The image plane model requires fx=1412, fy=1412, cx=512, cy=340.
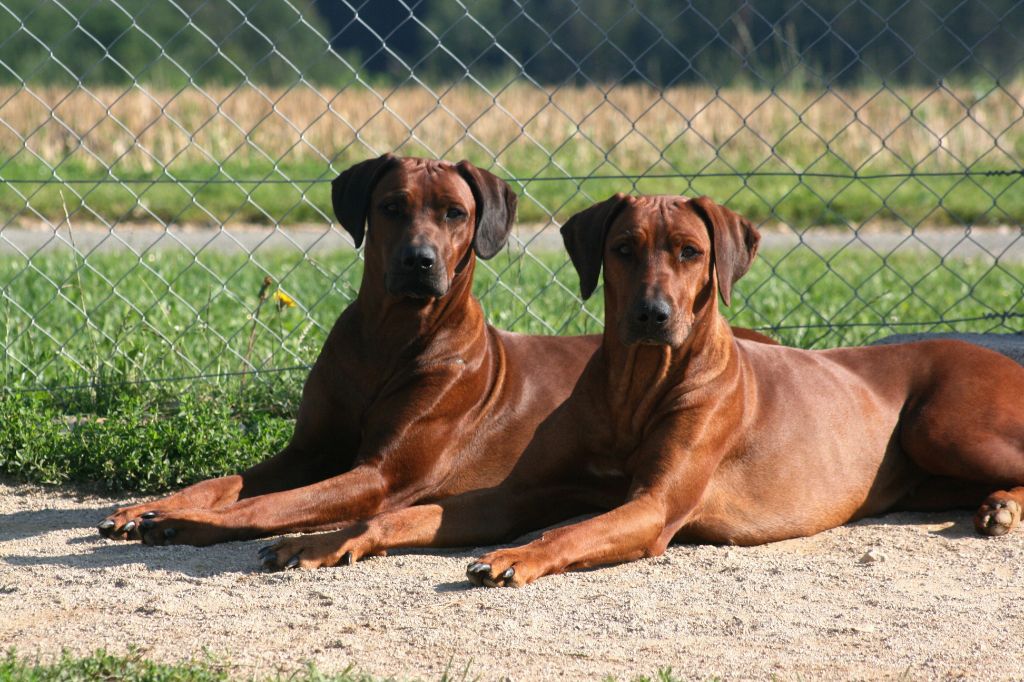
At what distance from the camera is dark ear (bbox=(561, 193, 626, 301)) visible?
Answer: 4.50 m

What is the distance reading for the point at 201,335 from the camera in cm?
710

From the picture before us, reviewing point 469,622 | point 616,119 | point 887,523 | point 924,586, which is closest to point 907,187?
point 616,119

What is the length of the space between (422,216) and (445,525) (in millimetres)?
1054

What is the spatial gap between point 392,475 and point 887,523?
1.71 metres

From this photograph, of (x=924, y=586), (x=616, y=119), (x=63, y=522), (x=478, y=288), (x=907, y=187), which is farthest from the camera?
(x=616, y=119)

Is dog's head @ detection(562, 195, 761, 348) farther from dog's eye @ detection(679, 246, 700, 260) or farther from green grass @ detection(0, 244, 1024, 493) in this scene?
green grass @ detection(0, 244, 1024, 493)

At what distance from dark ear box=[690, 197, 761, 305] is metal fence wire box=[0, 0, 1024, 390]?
1.49m

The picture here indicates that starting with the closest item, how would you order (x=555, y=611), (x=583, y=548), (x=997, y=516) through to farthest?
(x=555, y=611), (x=583, y=548), (x=997, y=516)

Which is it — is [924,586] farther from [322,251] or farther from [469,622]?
[322,251]

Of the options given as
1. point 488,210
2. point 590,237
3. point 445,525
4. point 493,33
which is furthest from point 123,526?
point 493,33

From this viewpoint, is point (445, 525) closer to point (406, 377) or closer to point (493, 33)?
point (406, 377)

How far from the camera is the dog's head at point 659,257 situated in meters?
4.30

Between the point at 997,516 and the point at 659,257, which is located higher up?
the point at 659,257

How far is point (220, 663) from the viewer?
3.30 metres
